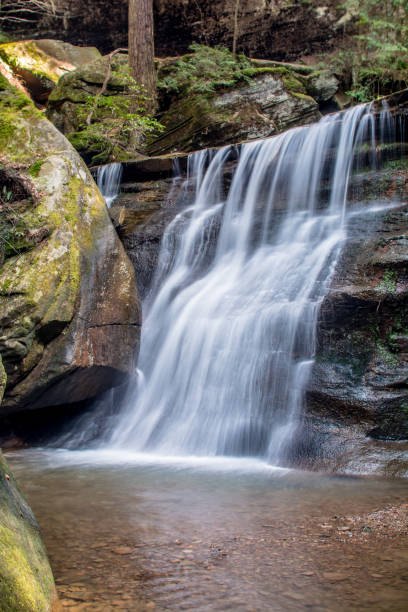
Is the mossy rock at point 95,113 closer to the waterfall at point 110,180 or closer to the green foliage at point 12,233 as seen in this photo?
the waterfall at point 110,180

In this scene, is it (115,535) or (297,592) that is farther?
(115,535)

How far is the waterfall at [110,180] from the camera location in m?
9.67

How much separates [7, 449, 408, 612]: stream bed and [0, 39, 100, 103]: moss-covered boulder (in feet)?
46.9

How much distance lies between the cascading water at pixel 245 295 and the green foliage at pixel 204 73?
135 inches

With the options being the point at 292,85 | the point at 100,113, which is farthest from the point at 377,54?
the point at 100,113

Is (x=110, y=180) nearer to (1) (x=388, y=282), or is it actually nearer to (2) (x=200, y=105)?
(2) (x=200, y=105)

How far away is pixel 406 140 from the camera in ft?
24.4

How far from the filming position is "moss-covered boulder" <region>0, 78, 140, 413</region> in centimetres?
510

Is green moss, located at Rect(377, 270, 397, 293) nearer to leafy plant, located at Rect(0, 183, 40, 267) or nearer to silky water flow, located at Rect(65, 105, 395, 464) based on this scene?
silky water flow, located at Rect(65, 105, 395, 464)

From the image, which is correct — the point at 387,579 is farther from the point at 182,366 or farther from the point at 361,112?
the point at 361,112

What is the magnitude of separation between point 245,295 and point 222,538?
399cm

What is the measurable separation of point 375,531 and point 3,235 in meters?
4.59

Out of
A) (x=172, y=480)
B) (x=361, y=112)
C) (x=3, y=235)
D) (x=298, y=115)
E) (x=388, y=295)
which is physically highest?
(x=298, y=115)

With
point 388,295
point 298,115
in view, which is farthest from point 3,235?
point 298,115
